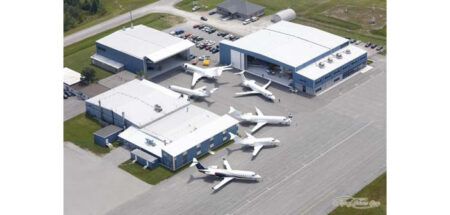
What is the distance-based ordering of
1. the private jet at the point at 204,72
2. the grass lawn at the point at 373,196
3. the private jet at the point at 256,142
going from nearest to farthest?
the grass lawn at the point at 373,196 → the private jet at the point at 256,142 → the private jet at the point at 204,72

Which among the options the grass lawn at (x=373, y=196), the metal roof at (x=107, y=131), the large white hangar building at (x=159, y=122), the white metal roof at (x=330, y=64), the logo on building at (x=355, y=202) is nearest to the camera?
the grass lawn at (x=373, y=196)

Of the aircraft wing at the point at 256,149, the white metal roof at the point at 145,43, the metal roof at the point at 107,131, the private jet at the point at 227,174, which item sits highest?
the white metal roof at the point at 145,43

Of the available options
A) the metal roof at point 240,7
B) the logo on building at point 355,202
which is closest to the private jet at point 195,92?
the logo on building at point 355,202

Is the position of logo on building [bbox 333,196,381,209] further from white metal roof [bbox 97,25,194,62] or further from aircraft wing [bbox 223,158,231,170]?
white metal roof [bbox 97,25,194,62]

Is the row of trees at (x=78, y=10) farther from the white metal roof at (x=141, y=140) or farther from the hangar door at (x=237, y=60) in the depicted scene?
the white metal roof at (x=141, y=140)

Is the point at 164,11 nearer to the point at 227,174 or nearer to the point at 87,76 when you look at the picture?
the point at 87,76

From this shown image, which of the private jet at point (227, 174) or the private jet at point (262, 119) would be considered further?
the private jet at point (262, 119)
